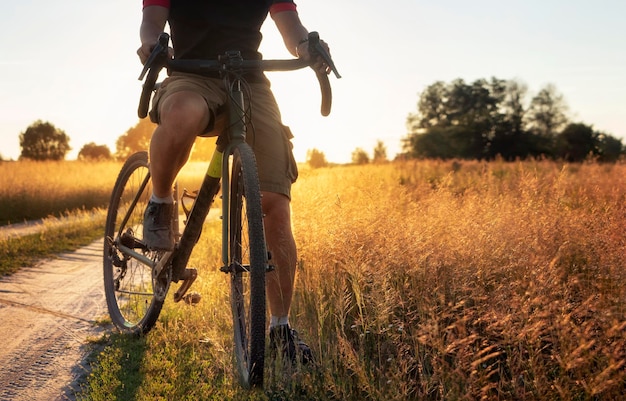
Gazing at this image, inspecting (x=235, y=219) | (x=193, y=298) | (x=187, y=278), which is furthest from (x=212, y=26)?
(x=193, y=298)

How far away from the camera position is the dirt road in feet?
11.1


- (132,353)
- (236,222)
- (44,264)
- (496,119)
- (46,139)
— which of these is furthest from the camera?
(46,139)

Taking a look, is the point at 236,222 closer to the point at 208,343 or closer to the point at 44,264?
the point at 208,343

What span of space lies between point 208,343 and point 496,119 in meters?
75.2

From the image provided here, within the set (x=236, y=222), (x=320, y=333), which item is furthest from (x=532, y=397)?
Answer: (x=236, y=222)

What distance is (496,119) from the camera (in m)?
75.2

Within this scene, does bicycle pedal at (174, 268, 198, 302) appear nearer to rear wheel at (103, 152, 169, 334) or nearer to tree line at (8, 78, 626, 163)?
rear wheel at (103, 152, 169, 334)

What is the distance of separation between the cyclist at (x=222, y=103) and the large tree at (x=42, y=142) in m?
92.3

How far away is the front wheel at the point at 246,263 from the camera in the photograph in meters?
2.70

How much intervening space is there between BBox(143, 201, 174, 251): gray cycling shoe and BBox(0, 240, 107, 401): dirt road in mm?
796

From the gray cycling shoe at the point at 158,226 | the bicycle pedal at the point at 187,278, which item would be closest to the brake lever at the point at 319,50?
the gray cycling shoe at the point at 158,226

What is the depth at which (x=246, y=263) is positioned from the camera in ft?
10.4

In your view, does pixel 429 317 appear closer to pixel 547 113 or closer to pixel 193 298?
pixel 193 298

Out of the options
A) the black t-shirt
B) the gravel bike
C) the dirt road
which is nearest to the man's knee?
the gravel bike
